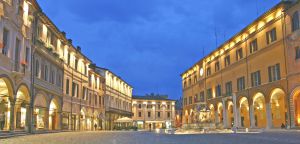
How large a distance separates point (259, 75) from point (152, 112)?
72.6 meters

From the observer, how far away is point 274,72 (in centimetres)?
3856

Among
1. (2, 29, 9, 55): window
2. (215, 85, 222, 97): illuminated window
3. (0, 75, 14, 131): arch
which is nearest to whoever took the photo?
(2, 29, 9, 55): window

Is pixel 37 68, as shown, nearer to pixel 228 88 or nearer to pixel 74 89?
pixel 74 89

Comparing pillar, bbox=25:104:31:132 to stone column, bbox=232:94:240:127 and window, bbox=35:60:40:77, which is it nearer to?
window, bbox=35:60:40:77

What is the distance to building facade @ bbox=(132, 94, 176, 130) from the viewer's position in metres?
110

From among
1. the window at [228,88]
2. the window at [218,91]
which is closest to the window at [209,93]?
the window at [218,91]

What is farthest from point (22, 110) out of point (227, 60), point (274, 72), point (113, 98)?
point (113, 98)

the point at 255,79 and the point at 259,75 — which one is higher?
the point at 259,75

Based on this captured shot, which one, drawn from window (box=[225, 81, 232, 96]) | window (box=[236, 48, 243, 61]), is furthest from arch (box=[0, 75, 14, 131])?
window (box=[225, 81, 232, 96])

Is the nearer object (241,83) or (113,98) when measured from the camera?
(241,83)

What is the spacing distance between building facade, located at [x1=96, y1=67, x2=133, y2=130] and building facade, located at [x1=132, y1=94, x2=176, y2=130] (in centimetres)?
1680

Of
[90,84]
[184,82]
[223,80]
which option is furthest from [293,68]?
[184,82]

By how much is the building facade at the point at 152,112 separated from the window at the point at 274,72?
71.5m

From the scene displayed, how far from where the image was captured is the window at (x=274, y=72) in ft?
123
